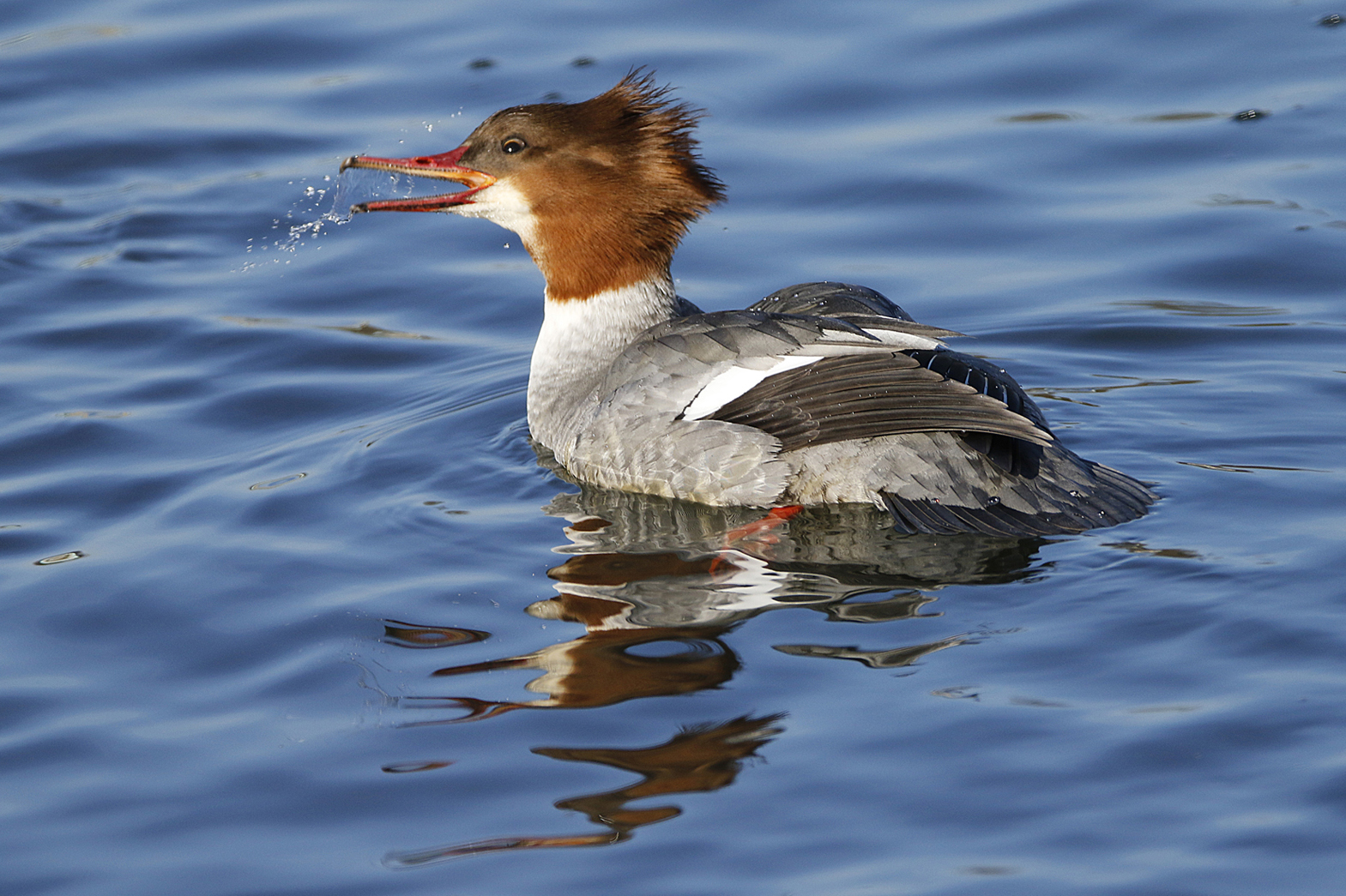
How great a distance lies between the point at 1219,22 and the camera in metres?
11.0


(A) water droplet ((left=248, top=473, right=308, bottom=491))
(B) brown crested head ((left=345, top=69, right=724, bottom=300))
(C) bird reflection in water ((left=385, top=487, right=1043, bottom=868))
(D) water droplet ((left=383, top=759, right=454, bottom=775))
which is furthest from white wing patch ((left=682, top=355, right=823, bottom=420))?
(D) water droplet ((left=383, top=759, right=454, bottom=775))

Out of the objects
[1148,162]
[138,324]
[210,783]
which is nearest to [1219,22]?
[1148,162]

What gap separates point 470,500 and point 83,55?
Answer: 22.7 ft

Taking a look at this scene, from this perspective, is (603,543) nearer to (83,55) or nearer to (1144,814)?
(1144,814)

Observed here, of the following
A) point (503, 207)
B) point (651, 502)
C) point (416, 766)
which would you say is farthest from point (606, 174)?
point (416, 766)

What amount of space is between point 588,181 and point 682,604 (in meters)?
2.19

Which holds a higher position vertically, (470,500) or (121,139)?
(121,139)

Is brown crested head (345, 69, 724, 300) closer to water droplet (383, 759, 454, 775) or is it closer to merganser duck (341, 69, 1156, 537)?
merganser duck (341, 69, 1156, 537)

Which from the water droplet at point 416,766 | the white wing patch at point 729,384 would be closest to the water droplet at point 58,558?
the water droplet at point 416,766

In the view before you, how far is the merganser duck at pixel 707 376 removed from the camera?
587 centimetres

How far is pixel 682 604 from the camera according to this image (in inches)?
219

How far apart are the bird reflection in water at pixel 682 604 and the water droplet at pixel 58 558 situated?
157 centimetres

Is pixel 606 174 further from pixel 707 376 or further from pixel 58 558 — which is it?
pixel 58 558

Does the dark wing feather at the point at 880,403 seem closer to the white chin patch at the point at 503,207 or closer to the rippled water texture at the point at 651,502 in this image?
the rippled water texture at the point at 651,502
